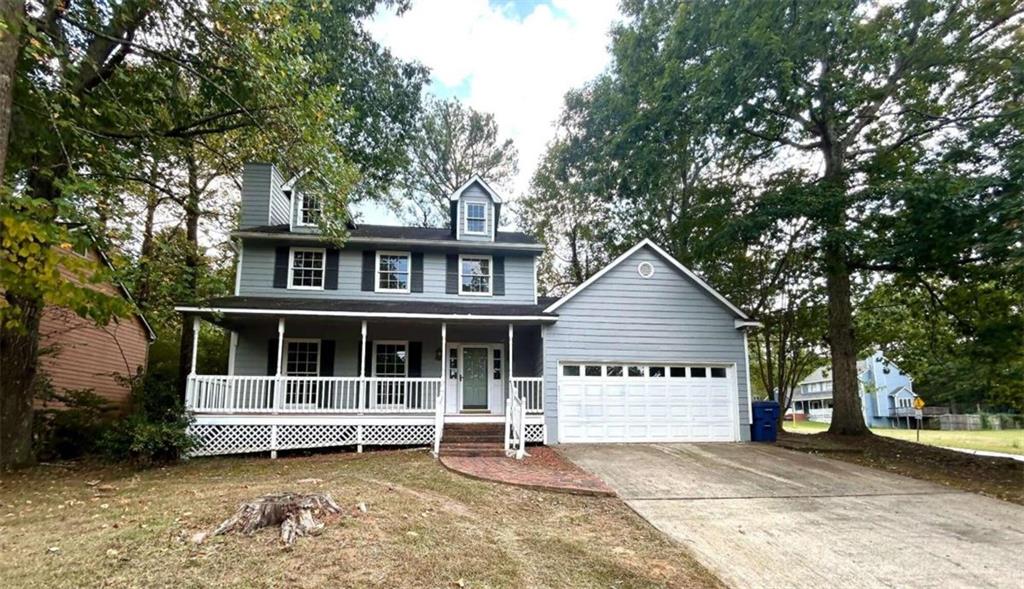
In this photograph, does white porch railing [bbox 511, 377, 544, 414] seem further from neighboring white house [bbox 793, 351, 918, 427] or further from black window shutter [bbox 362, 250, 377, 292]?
neighboring white house [bbox 793, 351, 918, 427]

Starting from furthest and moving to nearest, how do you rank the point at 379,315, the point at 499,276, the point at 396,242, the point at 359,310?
1. the point at 499,276
2. the point at 396,242
3. the point at 359,310
4. the point at 379,315

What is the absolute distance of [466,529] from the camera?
5461 millimetres

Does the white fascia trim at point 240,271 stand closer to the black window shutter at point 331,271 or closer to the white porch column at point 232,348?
the white porch column at point 232,348

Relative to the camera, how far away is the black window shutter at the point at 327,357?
13.6m

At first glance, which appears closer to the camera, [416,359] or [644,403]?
[644,403]

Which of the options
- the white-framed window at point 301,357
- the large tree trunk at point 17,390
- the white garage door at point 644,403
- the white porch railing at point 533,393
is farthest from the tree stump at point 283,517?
the white-framed window at point 301,357

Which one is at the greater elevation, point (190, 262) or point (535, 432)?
point (190, 262)

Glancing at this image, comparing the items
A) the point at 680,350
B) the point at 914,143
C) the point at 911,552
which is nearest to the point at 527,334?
the point at 680,350

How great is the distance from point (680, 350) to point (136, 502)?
36.8ft

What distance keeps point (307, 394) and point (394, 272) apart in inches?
156

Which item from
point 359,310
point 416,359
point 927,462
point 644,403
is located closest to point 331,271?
point 359,310

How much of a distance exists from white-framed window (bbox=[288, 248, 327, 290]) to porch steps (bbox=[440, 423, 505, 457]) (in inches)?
219

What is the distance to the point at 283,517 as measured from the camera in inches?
200

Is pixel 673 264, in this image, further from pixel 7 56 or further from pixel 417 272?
pixel 7 56
